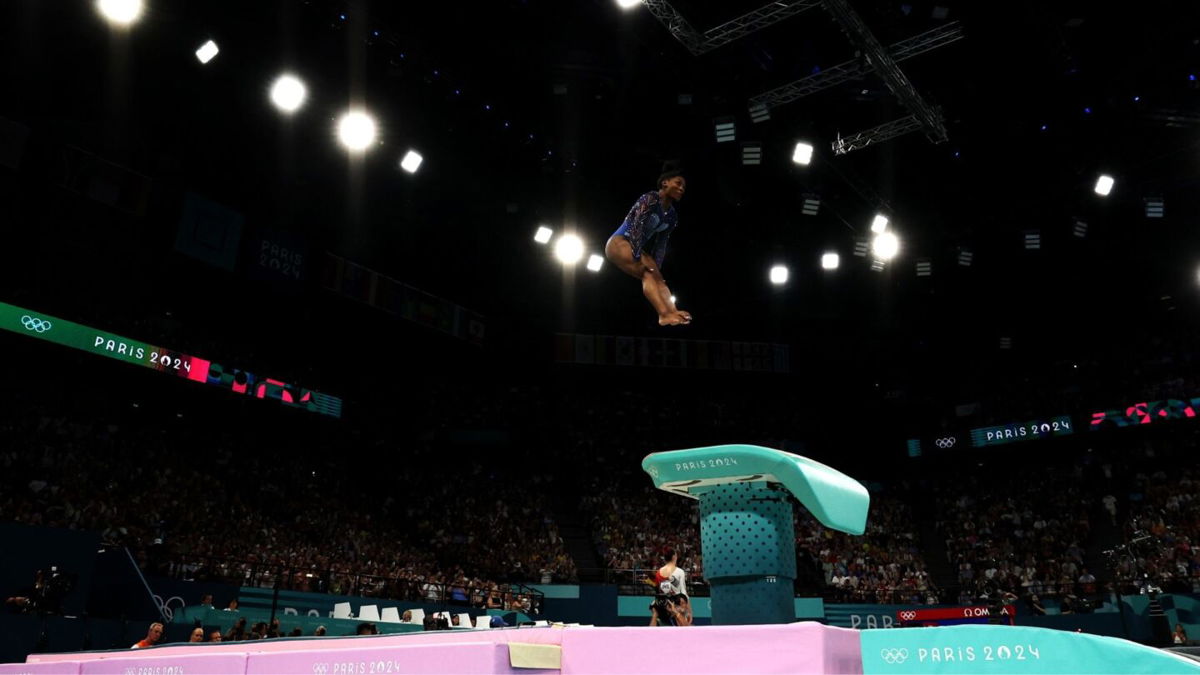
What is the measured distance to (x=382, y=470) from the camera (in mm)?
25781

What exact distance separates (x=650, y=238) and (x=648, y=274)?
0.31 meters

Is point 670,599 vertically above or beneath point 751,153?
beneath

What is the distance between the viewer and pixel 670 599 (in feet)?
20.1

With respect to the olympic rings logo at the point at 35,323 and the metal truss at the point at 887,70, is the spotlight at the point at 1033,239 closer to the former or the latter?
the metal truss at the point at 887,70

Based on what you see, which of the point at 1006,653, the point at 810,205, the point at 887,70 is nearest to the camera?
the point at 1006,653

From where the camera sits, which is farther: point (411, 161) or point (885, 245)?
point (885, 245)

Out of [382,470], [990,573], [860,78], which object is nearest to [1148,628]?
[990,573]

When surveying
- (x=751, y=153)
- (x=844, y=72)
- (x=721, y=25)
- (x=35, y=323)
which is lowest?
(x=35, y=323)

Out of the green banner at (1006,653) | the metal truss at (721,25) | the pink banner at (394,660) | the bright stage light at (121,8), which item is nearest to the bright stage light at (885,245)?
the metal truss at (721,25)

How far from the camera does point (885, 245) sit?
18.2 m

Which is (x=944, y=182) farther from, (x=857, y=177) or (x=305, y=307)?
(x=305, y=307)

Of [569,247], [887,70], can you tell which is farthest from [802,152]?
[569,247]

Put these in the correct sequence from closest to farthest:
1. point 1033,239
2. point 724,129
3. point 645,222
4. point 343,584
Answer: point 645,222 < point 724,129 < point 343,584 < point 1033,239

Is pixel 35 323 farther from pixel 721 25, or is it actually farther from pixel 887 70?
pixel 887 70
